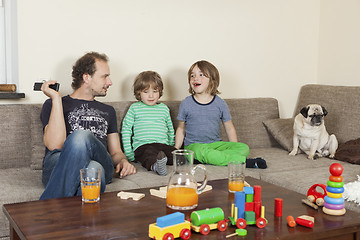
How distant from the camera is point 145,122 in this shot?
2846 millimetres

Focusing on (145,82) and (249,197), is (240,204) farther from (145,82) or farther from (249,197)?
(145,82)

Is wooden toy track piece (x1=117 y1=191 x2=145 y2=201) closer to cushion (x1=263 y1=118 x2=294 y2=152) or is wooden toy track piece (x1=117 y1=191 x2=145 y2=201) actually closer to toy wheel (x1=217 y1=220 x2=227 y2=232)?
toy wheel (x1=217 y1=220 x2=227 y2=232)

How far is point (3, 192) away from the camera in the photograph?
2.06 meters

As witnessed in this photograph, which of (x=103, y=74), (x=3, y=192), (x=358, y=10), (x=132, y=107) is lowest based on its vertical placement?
(x=3, y=192)

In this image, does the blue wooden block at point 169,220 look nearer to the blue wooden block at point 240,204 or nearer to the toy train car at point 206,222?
the toy train car at point 206,222

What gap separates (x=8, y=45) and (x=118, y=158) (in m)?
1.06

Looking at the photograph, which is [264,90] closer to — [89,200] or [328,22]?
[328,22]

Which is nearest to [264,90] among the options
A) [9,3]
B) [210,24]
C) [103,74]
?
[210,24]

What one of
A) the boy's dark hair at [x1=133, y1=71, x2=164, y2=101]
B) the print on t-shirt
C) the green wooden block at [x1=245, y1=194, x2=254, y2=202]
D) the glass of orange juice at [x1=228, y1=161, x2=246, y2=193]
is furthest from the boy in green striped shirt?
the green wooden block at [x1=245, y1=194, x2=254, y2=202]

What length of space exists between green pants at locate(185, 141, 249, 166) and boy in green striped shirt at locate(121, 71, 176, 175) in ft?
0.53

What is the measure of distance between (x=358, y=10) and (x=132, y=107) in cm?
197

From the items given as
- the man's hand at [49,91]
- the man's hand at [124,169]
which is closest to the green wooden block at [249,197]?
the man's hand at [124,169]

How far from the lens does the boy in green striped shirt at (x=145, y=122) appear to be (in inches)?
110

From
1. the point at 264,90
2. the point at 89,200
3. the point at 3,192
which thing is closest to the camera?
the point at 89,200
